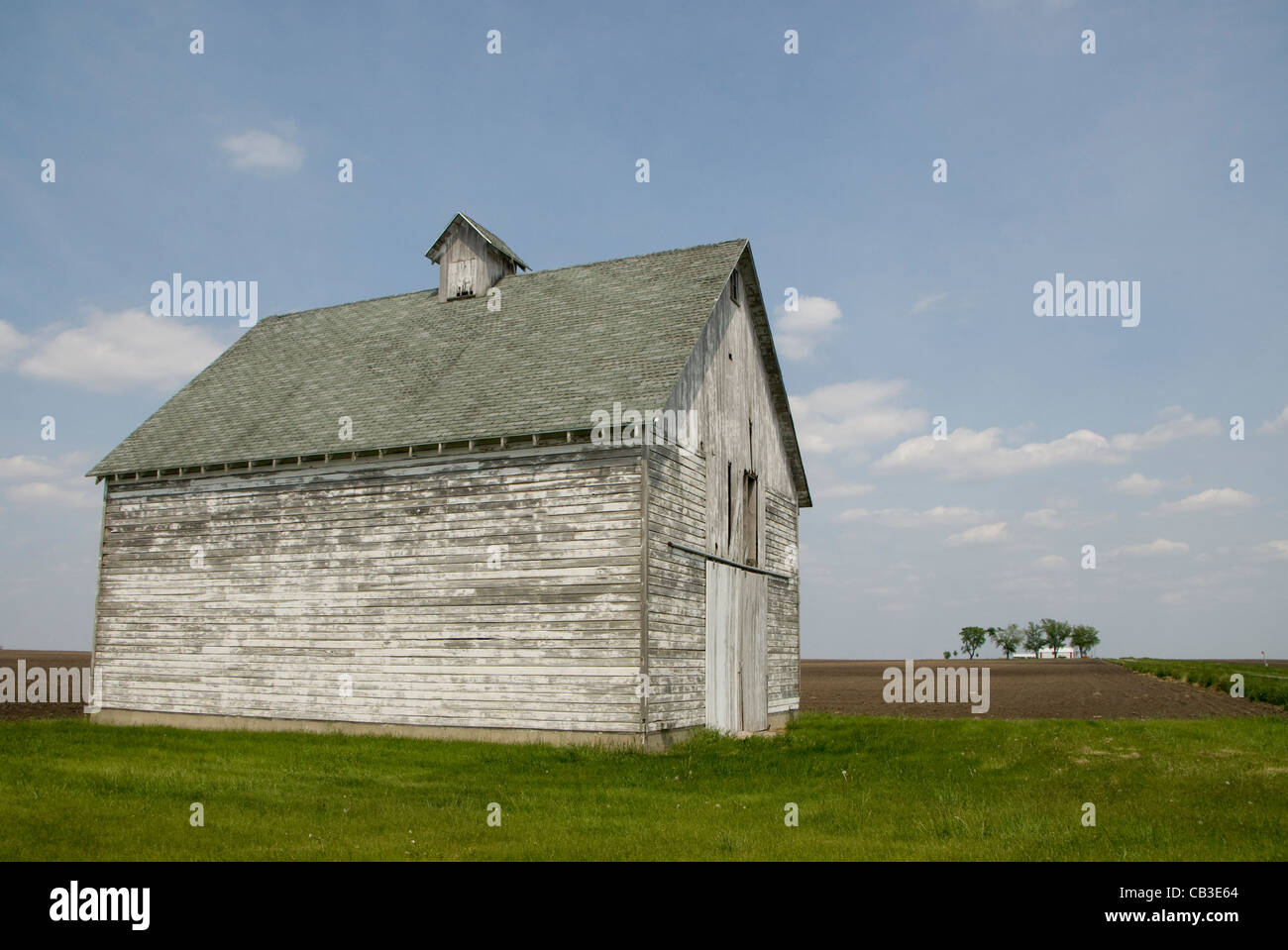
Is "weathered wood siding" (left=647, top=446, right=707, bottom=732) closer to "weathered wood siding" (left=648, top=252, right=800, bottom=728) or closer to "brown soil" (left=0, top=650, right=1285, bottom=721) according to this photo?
"weathered wood siding" (left=648, top=252, right=800, bottom=728)

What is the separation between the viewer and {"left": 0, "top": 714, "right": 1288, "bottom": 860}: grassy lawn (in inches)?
414

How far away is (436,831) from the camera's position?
1141 centimetres

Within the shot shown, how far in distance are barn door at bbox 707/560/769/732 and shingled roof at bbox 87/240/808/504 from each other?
508cm

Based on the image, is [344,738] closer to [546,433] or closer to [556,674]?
[556,674]

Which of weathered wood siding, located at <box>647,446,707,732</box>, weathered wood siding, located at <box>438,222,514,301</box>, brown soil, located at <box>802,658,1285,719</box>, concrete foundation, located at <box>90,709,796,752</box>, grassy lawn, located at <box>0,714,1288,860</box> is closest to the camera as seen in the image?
grassy lawn, located at <box>0,714,1288,860</box>

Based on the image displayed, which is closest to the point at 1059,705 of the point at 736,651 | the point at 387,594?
the point at 736,651

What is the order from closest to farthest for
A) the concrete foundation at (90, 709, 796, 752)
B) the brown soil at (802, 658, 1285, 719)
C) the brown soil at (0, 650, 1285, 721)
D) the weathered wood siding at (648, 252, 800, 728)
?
the concrete foundation at (90, 709, 796, 752) < the weathered wood siding at (648, 252, 800, 728) < the brown soil at (0, 650, 1285, 721) < the brown soil at (802, 658, 1285, 719)

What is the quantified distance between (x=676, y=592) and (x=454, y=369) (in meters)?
8.12

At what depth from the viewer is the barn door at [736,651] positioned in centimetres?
2197

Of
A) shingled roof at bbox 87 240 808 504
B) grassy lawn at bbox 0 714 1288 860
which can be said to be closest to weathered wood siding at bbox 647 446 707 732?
grassy lawn at bbox 0 714 1288 860

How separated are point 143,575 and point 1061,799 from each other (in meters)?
21.0

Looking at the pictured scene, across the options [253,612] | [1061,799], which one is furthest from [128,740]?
[1061,799]

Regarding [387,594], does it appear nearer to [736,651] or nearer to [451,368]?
[451,368]

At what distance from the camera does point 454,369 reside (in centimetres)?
2402
